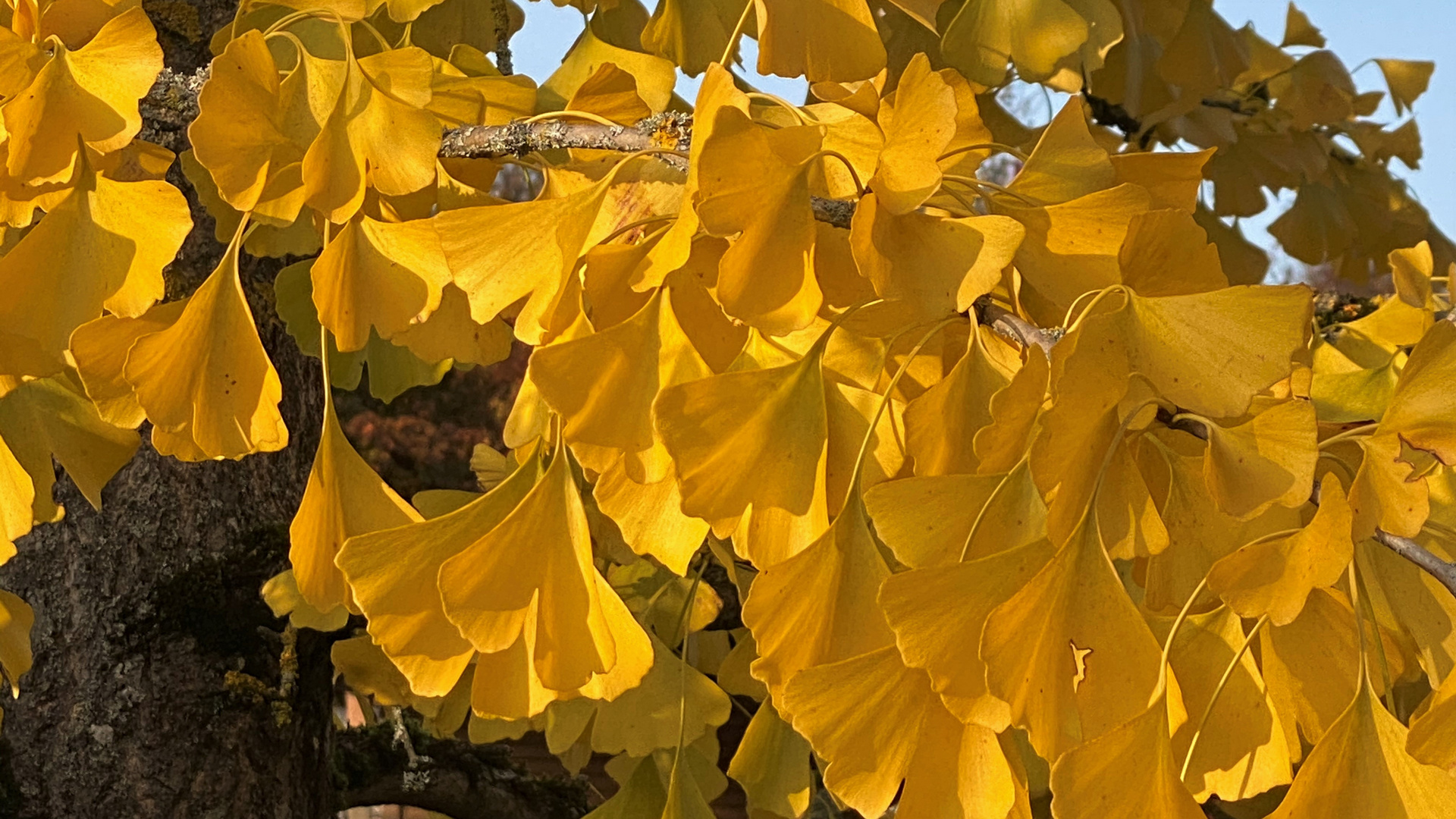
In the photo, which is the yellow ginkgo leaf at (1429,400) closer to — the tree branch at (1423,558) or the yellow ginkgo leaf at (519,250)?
the tree branch at (1423,558)

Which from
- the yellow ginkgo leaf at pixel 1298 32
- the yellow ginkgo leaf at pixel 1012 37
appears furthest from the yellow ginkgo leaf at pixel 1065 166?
the yellow ginkgo leaf at pixel 1298 32

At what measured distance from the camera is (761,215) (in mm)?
409

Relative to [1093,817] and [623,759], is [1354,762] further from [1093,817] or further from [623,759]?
[623,759]

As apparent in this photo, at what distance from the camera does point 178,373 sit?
1.69 feet

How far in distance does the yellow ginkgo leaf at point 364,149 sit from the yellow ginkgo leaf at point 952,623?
25cm

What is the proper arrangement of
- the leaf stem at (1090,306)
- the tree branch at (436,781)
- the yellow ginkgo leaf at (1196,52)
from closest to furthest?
the leaf stem at (1090,306) → the tree branch at (436,781) → the yellow ginkgo leaf at (1196,52)

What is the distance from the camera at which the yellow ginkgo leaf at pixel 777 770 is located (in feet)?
2.66

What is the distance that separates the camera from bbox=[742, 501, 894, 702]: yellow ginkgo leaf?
1.46 feet

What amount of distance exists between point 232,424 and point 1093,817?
1.23 ft

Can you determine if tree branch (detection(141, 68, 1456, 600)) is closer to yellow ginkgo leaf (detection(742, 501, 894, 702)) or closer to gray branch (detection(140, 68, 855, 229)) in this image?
gray branch (detection(140, 68, 855, 229))

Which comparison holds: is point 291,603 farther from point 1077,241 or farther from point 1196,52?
point 1196,52

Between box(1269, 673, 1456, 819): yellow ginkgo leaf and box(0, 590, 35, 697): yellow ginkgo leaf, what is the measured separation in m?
0.66

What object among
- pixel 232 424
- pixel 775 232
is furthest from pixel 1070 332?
pixel 232 424

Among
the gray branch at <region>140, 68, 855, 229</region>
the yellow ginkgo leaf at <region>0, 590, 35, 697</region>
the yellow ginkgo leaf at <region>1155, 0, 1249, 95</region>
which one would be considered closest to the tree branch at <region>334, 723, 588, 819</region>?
the yellow ginkgo leaf at <region>0, 590, 35, 697</region>
